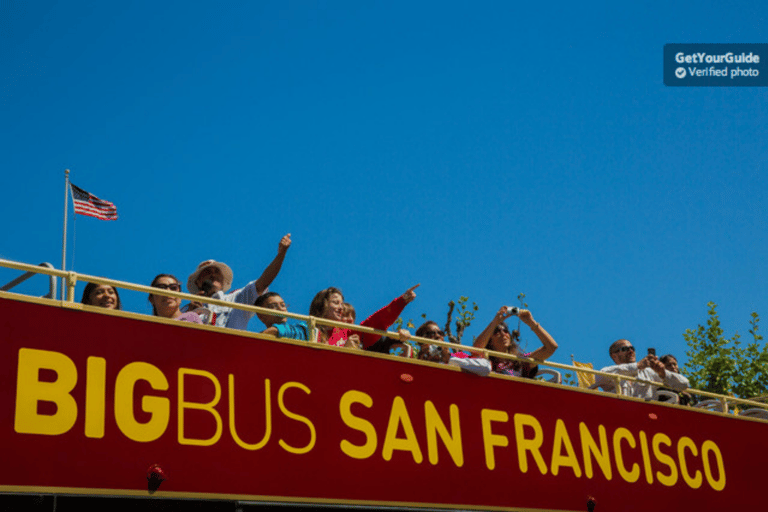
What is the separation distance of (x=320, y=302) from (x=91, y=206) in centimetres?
416

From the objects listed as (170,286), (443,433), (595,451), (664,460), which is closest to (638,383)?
(664,460)

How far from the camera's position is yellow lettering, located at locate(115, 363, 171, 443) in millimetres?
5805

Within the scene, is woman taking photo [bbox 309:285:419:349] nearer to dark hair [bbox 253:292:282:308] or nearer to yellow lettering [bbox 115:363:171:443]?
dark hair [bbox 253:292:282:308]

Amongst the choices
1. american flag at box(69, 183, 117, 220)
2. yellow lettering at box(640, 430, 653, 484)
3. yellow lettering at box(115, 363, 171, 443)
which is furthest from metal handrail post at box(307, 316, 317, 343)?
american flag at box(69, 183, 117, 220)

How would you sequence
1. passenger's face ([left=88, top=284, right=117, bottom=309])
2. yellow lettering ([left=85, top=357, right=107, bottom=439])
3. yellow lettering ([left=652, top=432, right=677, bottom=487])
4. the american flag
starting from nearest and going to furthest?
1. yellow lettering ([left=85, top=357, right=107, bottom=439])
2. passenger's face ([left=88, top=284, right=117, bottom=309])
3. yellow lettering ([left=652, top=432, right=677, bottom=487])
4. the american flag

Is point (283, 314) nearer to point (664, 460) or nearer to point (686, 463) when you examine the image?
point (664, 460)

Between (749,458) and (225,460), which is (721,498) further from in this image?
(225,460)

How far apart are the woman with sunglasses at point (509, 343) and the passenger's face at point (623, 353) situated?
4.58 ft

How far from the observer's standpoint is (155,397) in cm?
596

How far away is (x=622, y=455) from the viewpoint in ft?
29.1

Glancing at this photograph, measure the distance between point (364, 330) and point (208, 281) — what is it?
1.54 m

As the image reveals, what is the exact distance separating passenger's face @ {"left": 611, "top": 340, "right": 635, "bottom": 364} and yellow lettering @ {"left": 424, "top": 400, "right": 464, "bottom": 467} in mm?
2744

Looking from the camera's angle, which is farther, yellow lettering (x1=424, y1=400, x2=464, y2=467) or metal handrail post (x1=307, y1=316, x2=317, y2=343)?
yellow lettering (x1=424, y1=400, x2=464, y2=467)

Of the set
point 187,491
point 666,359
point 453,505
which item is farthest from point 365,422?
point 666,359
